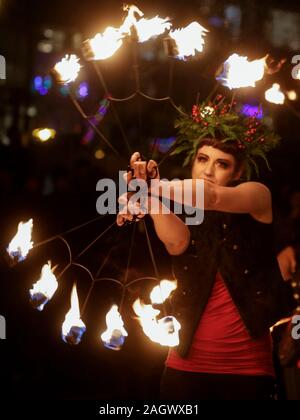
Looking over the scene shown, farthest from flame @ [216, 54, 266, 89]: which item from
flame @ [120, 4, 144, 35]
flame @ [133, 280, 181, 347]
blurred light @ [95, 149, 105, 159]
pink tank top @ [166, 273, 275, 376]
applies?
blurred light @ [95, 149, 105, 159]

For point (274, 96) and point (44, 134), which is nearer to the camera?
point (44, 134)

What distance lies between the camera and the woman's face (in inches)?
168

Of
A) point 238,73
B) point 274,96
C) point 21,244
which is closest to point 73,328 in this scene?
point 21,244

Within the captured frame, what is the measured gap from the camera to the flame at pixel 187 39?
409 cm

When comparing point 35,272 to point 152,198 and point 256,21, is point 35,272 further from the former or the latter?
point 256,21

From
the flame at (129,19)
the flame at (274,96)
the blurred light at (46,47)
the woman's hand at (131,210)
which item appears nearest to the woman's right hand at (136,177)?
the woman's hand at (131,210)

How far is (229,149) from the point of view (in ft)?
14.0

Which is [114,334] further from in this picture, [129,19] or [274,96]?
[274,96]

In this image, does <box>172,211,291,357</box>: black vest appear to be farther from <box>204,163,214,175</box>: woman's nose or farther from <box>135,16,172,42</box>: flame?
<box>135,16,172,42</box>: flame

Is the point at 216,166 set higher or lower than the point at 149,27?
lower

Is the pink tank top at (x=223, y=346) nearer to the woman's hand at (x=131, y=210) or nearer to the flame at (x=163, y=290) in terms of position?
the flame at (x=163, y=290)

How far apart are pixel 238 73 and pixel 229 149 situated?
459 mm

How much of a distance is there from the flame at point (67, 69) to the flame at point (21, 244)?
0.92 metres
